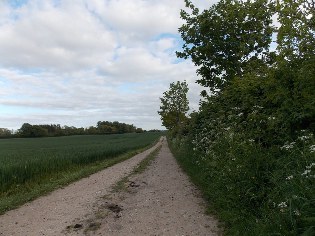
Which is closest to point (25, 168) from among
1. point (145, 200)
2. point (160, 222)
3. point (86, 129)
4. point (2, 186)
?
point (2, 186)

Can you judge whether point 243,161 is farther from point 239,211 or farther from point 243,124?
point 243,124

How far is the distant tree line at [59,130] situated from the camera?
106 meters

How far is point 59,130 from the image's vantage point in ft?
388

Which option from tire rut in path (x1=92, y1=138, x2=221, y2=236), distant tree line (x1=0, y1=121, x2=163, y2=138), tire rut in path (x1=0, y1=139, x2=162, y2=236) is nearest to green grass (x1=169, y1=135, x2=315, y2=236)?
tire rut in path (x1=92, y1=138, x2=221, y2=236)

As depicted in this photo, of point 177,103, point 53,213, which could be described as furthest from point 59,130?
point 53,213

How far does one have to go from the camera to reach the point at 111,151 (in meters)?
28.2

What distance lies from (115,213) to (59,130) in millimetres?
115777

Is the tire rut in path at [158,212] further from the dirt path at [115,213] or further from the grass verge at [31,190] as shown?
the grass verge at [31,190]

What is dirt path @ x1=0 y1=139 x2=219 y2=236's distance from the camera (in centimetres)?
641

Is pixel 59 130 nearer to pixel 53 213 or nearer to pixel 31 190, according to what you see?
pixel 31 190

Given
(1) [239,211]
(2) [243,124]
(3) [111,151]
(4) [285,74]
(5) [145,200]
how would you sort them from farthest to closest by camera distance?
(3) [111,151]
(5) [145,200]
(2) [243,124]
(4) [285,74]
(1) [239,211]

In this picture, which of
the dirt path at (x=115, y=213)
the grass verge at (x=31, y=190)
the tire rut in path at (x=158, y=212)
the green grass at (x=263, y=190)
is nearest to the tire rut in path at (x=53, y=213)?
the dirt path at (x=115, y=213)

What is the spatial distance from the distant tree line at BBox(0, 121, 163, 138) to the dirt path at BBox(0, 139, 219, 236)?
102 meters

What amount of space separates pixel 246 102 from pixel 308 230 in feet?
16.3
